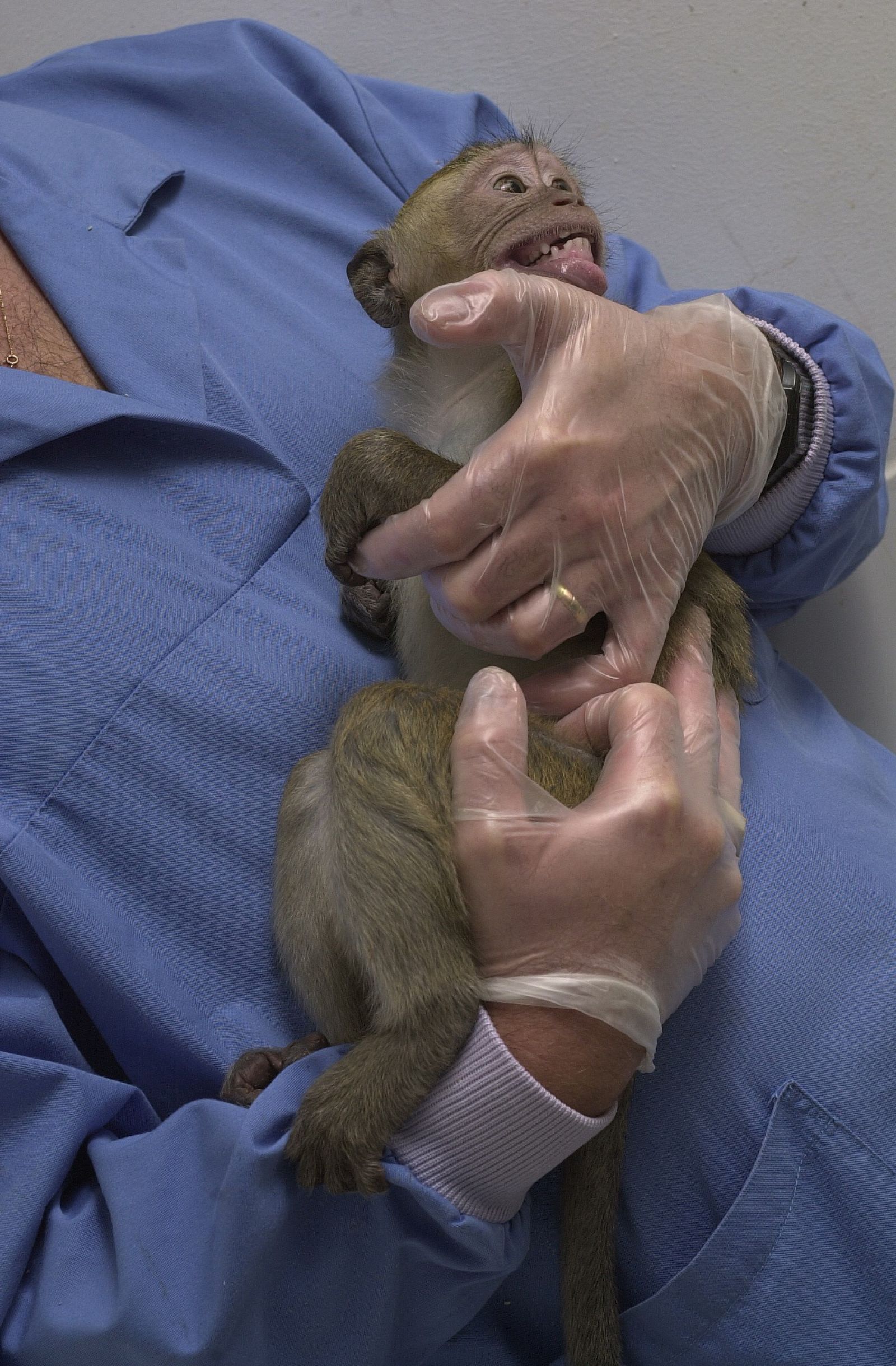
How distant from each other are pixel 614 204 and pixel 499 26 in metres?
0.37

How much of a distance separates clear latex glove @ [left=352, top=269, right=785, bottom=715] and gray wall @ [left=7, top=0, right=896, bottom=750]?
0.86m

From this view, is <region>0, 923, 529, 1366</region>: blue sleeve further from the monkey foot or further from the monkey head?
the monkey head

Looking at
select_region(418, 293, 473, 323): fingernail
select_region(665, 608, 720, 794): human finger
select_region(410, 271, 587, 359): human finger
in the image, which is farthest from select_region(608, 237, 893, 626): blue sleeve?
select_region(418, 293, 473, 323): fingernail

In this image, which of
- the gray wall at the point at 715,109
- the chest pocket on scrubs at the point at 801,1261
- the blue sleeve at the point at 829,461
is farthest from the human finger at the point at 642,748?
the gray wall at the point at 715,109

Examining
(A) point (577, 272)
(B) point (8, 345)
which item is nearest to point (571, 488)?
(A) point (577, 272)

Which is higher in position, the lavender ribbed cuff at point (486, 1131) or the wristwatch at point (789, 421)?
the wristwatch at point (789, 421)

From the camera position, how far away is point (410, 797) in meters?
1.12

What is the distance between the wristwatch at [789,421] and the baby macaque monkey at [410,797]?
195 mm

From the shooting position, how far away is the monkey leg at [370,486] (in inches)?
50.4

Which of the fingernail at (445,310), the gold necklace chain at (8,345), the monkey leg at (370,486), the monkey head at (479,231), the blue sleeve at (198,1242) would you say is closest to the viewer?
the blue sleeve at (198,1242)

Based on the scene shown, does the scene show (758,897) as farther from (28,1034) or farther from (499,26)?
(499,26)

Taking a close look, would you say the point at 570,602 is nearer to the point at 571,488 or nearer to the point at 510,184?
the point at 571,488

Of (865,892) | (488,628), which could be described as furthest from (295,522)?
(865,892)

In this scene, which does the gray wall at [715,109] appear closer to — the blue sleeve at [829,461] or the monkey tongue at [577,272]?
the blue sleeve at [829,461]
